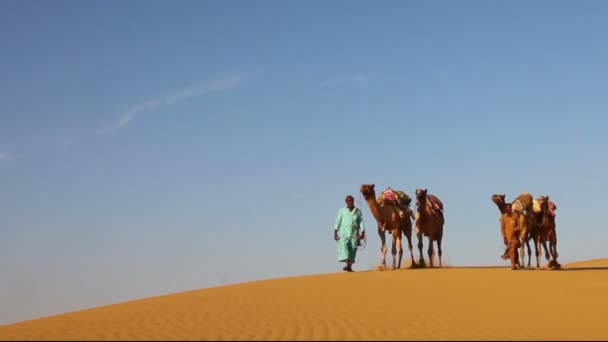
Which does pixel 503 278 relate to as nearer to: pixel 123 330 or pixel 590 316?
pixel 590 316

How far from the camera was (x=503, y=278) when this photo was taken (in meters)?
16.9

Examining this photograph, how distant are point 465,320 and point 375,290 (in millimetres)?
3824

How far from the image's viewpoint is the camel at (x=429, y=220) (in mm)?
21156

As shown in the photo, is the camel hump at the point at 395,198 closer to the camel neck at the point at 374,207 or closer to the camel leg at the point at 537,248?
the camel neck at the point at 374,207

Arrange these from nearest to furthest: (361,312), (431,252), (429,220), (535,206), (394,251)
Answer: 1. (361,312)
2. (394,251)
3. (535,206)
4. (429,220)
5. (431,252)

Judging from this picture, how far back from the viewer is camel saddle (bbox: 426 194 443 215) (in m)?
21.6

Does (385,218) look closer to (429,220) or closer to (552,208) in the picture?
(429,220)

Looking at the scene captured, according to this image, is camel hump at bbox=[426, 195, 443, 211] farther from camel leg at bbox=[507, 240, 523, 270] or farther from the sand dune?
the sand dune

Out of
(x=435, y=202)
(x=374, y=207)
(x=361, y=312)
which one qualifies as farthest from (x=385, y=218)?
(x=361, y=312)

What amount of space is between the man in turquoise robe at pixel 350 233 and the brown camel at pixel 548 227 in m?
4.71

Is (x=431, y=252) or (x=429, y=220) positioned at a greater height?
(x=429, y=220)

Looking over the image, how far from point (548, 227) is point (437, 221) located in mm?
2889

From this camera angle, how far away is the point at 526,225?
2019 centimetres

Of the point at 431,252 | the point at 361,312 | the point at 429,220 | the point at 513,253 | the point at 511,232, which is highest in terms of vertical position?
the point at 429,220
